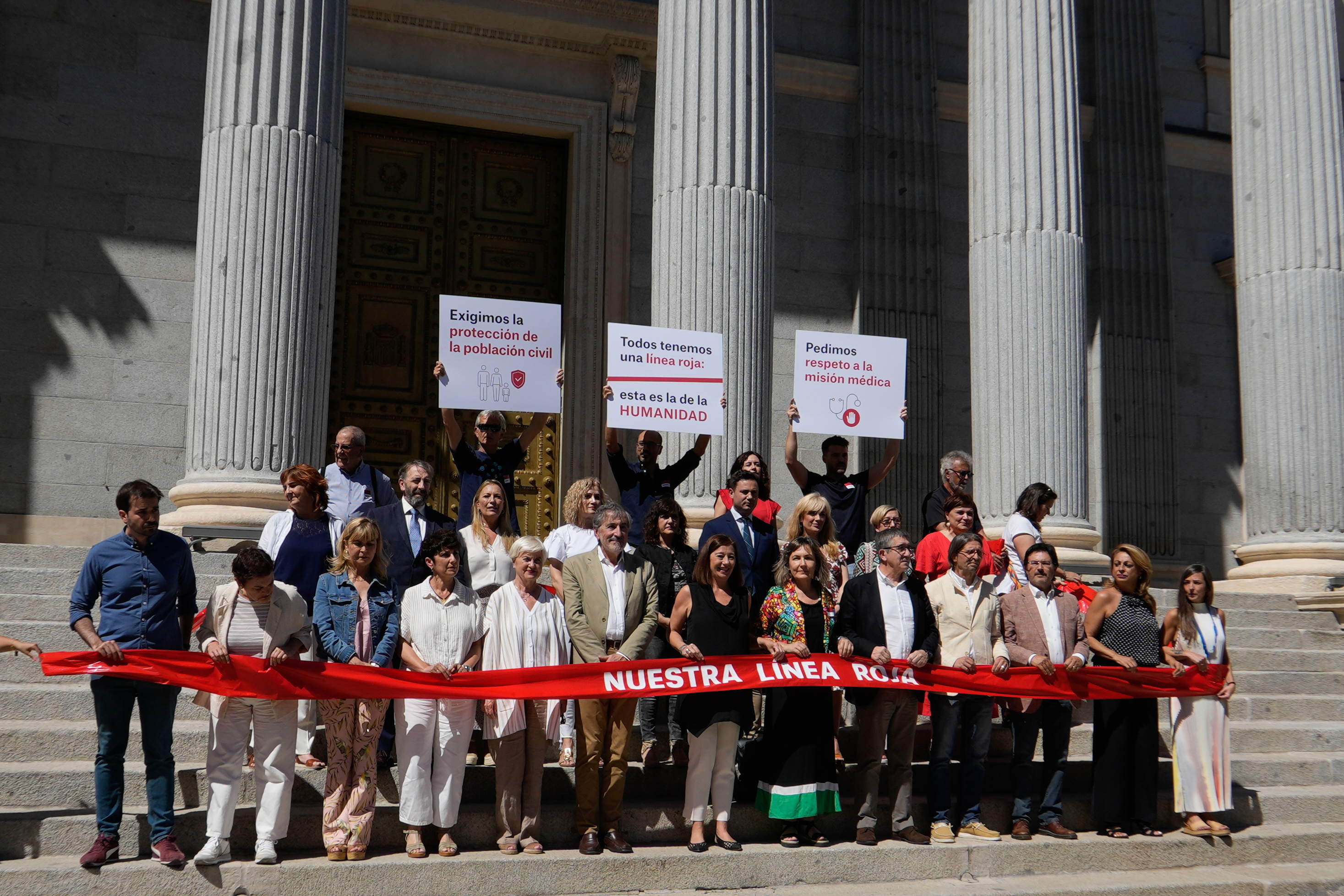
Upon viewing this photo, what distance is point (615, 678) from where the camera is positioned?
325 inches

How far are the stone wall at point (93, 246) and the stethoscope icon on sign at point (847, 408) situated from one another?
7.83 meters

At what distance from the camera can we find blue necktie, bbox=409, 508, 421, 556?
926 centimetres

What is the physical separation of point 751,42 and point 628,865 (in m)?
8.38

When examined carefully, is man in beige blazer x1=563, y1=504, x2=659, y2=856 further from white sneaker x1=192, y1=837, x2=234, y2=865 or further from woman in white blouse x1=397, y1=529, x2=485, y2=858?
white sneaker x1=192, y1=837, x2=234, y2=865

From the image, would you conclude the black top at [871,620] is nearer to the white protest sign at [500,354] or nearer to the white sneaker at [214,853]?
the white protest sign at [500,354]

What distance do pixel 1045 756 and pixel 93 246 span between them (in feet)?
37.8

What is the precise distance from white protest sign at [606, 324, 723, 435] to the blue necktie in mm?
1924

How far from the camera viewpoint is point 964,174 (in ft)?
61.8

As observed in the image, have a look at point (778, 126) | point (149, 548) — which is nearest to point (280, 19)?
point (149, 548)

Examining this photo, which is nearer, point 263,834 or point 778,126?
point 263,834

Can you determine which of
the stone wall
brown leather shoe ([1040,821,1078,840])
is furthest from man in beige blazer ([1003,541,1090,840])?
the stone wall

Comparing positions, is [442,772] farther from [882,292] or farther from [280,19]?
[882,292]

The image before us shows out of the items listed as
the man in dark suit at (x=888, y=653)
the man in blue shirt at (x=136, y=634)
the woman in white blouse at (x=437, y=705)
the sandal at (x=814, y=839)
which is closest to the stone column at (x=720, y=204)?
the man in dark suit at (x=888, y=653)

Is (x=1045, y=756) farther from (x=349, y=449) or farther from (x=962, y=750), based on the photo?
(x=349, y=449)
